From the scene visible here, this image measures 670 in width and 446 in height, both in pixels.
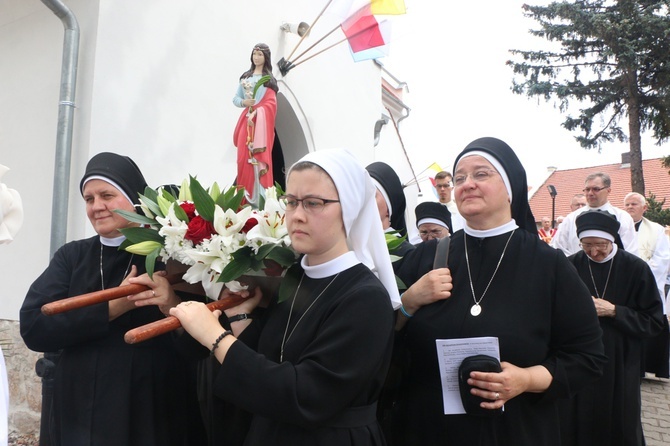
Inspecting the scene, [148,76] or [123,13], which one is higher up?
[123,13]

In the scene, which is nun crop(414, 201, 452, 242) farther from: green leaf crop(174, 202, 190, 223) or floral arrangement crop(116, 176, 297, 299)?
green leaf crop(174, 202, 190, 223)

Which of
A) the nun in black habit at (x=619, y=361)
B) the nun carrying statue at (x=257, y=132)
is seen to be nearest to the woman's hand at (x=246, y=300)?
the nun in black habit at (x=619, y=361)

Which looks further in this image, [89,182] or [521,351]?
[89,182]

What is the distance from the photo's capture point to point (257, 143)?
6.43 m

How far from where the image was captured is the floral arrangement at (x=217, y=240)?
205 cm

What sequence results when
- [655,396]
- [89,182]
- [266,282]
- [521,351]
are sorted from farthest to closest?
[655,396] → [89,182] → [266,282] → [521,351]

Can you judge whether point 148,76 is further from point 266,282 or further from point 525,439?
point 525,439

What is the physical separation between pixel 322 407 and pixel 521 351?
0.88m

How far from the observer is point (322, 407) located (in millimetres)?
1692

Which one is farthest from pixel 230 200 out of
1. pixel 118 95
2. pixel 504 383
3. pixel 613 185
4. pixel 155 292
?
pixel 613 185

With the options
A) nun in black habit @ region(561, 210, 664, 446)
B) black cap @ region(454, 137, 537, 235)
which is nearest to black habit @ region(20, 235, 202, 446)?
black cap @ region(454, 137, 537, 235)

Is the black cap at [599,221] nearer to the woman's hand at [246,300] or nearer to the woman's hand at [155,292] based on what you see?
the woman's hand at [246,300]

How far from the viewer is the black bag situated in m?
1.98

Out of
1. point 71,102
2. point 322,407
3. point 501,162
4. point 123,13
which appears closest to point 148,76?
point 123,13
